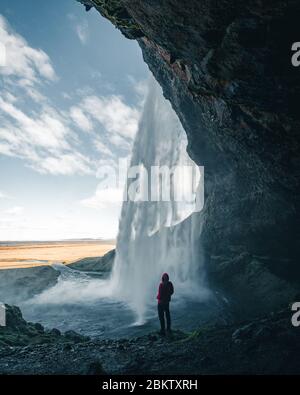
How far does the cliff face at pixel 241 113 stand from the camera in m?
10.5

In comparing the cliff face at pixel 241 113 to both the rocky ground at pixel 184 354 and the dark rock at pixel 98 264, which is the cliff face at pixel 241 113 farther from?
the dark rock at pixel 98 264

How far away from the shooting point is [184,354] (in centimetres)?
1089

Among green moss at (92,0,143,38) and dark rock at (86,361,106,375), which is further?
green moss at (92,0,143,38)

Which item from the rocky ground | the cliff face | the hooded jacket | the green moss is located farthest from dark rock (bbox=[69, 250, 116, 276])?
the green moss

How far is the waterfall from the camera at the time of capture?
1444 inches

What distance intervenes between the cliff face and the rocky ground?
953cm

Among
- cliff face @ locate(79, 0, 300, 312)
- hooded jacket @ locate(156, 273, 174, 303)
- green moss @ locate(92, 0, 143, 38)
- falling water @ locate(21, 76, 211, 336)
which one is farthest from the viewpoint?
falling water @ locate(21, 76, 211, 336)

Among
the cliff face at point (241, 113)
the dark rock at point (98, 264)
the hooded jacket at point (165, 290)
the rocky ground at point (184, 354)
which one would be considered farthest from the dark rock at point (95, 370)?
the dark rock at point (98, 264)

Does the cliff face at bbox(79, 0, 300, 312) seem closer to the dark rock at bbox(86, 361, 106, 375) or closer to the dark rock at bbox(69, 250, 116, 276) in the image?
the dark rock at bbox(86, 361, 106, 375)

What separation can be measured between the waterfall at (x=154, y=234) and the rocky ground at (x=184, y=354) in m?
21.7

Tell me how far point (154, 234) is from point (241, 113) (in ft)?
106

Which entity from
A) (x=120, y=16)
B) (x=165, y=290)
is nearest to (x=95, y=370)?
(x=165, y=290)
